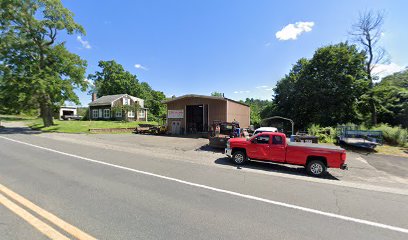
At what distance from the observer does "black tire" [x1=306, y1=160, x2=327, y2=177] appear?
876 centimetres

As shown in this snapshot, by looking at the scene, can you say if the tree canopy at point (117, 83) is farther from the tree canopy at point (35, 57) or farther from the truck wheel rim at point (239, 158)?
the truck wheel rim at point (239, 158)

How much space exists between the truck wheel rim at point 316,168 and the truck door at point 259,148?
1991 millimetres

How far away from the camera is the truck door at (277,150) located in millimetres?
9539

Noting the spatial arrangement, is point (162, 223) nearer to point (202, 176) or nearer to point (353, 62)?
point (202, 176)

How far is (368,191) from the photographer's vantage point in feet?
22.0

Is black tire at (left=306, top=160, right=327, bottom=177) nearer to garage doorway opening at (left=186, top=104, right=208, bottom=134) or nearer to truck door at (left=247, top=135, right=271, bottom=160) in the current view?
truck door at (left=247, top=135, right=271, bottom=160)

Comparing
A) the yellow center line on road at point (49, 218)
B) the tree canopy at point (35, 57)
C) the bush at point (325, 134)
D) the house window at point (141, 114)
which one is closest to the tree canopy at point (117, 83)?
the house window at point (141, 114)

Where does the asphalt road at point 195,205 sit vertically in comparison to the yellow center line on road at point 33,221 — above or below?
below

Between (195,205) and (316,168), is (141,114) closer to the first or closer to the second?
(316,168)

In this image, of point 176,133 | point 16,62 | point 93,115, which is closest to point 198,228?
point 176,133

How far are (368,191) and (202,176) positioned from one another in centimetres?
559

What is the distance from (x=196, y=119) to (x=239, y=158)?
19.2 m

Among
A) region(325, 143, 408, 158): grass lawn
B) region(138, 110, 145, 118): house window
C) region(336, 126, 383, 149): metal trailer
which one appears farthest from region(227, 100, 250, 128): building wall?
region(138, 110, 145, 118): house window

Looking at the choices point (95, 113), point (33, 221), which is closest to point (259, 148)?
point (33, 221)
